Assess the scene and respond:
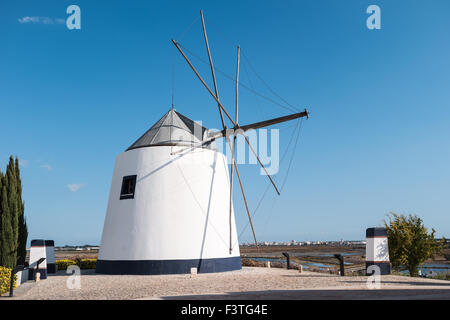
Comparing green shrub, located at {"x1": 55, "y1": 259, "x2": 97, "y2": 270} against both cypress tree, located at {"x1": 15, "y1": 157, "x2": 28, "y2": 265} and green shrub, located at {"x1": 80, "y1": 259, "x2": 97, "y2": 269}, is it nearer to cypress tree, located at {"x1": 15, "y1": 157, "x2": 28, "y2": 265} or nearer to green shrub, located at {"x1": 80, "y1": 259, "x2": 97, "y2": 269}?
green shrub, located at {"x1": 80, "y1": 259, "x2": 97, "y2": 269}

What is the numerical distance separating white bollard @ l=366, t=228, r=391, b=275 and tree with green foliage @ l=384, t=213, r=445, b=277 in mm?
5430

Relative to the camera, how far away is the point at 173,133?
62.8 ft

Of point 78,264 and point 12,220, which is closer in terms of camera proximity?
point 12,220

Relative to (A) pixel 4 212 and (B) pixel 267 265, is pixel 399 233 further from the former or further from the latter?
(A) pixel 4 212

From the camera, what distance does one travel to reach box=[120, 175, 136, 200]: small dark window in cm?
1788

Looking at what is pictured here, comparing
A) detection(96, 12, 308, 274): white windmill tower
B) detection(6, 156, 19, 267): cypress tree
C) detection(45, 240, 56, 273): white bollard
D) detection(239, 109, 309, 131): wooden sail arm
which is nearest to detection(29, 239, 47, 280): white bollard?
detection(6, 156, 19, 267): cypress tree

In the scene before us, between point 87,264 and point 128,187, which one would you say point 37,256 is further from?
point 87,264

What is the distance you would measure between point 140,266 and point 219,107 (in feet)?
28.7

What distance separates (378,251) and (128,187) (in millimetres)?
11641

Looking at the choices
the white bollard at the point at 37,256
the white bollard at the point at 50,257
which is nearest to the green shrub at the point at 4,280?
the white bollard at the point at 37,256

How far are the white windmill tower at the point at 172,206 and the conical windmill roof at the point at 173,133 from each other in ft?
0.18

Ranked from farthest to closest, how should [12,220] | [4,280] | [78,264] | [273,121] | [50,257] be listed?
[78,264] < [50,257] < [273,121] < [12,220] < [4,280]

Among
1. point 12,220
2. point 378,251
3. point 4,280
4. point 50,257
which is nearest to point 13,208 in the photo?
point 12,220
